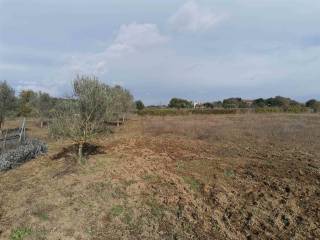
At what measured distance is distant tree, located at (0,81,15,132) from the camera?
30219 millimetres

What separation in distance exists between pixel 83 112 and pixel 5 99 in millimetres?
16404

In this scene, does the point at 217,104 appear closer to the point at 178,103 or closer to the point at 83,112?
the point at 178,103

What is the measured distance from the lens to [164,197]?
39.3ft

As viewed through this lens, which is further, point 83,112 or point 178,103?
point 178,103

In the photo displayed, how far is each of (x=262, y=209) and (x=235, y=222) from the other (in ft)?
3.44

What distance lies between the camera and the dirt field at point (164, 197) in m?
10.0

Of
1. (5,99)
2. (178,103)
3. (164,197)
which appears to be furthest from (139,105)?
(164,197)

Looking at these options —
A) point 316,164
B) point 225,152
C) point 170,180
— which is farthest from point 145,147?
point 316,164

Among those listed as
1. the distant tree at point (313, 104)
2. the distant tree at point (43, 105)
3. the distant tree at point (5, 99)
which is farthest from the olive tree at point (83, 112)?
the distant tree at point (313, 104)

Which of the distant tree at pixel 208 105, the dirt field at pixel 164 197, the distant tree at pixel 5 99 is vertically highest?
the distant tree at pixel 5 99

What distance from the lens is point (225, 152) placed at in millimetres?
18969

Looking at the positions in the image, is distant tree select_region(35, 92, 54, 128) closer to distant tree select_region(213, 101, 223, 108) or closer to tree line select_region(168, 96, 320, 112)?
tree line select_region(168, 96, 320, 112)

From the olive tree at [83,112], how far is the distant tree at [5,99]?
50.2ft

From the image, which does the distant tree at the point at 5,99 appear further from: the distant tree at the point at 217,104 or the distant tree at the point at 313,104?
the distant tree at the point at 217,104
